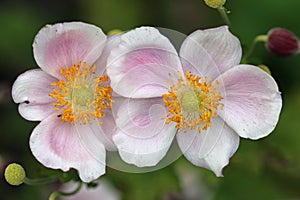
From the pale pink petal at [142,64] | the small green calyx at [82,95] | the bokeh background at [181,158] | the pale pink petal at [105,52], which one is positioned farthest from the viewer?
the bokeh background at [181,158]

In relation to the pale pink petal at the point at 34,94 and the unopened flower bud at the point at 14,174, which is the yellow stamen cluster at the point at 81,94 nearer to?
the pale pink petal at the point at 34,94

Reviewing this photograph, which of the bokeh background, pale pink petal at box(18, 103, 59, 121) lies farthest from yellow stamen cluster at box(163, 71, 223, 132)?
the bokeh background

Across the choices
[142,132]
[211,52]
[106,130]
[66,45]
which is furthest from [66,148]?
[211,52]

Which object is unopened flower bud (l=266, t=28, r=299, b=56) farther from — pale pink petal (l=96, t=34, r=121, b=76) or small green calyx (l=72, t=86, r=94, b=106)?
small green calyx (l=72, t=86, r=94, b=106)

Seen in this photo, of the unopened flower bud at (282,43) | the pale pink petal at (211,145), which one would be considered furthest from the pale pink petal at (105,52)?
the unopened flower bud at (282,43)

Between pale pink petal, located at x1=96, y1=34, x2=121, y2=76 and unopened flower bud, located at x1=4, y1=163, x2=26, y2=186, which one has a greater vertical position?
pale pink petal, located at x1=96, y1=34, x2=121, y2=76
